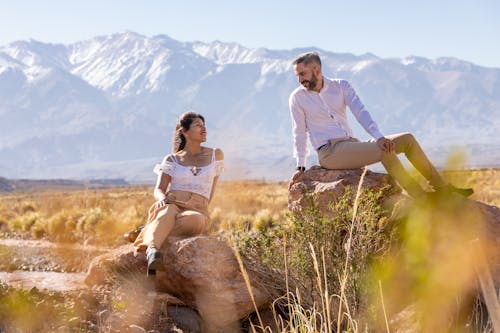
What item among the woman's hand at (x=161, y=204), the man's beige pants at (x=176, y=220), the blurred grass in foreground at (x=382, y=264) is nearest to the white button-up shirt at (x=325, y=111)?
the blurred grass in foreground at (x=382, y=264)

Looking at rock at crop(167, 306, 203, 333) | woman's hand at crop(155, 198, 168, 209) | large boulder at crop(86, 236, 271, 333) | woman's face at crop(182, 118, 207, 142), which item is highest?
woman's face at crop(182, 118, 207, 142)

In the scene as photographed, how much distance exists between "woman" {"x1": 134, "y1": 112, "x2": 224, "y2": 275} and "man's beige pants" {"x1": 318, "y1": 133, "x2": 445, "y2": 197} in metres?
1.51

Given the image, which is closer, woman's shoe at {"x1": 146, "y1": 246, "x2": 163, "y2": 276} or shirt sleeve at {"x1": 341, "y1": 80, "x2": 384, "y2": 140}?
woman's shoe at {"x1": 146, "y1": 246, "x2": 163, "y2": 276}

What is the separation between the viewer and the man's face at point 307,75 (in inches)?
256

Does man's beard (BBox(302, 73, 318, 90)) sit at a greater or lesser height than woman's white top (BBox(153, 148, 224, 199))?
greater

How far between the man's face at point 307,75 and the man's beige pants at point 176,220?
1.65 meters

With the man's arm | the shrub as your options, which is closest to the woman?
the shrub

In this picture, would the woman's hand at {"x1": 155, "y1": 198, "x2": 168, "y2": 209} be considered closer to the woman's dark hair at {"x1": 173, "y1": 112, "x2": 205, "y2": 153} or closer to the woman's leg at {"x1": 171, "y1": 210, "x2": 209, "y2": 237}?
the woman's leg at {"x1": 171, "y1": 210, "x2": 209, "y2": 237}

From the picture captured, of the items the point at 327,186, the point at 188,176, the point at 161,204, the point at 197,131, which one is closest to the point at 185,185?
the point at 188,176

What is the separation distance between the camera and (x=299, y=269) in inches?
228

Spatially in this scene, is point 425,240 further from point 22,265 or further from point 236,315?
point 22,265

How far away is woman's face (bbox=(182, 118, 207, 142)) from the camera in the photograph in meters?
6.93

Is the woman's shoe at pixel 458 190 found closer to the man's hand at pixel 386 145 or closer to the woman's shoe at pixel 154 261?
the man's hand at pixel 386 145

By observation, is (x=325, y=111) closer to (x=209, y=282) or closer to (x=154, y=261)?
(x=209, y=282)
